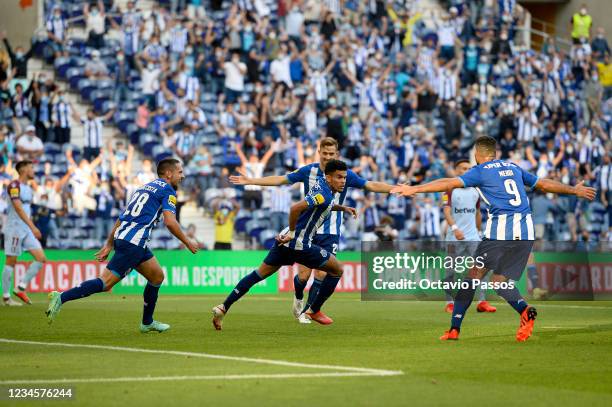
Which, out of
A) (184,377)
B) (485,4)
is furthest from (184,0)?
(184,377)

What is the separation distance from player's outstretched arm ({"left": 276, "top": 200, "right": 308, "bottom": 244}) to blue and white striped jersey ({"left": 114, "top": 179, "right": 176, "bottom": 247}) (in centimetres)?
141

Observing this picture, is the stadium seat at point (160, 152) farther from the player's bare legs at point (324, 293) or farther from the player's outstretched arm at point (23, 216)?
the player's bare legs at point (324, 293)

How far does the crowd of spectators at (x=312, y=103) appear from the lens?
31375 mm

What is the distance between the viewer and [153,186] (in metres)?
15.2

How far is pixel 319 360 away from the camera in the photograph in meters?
11.6

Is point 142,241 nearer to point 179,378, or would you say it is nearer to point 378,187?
point 378,187

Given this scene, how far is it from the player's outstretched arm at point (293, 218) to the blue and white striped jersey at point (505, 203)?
2.14m

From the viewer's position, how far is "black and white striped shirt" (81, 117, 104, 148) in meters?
31.1

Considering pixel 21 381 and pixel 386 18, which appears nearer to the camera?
pixel 21 381

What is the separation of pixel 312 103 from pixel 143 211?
64.9 feet

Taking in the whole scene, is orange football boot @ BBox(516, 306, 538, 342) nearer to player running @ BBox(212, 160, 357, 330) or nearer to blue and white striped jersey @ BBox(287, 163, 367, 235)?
player running @ BBox(212, 160, 357, 330)

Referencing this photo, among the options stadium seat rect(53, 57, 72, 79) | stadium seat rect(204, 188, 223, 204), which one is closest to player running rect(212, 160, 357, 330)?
stadium seat rect(204, 188, 223, 204)

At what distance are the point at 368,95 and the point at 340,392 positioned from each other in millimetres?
27487

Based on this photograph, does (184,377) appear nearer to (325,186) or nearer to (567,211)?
(325,186)
